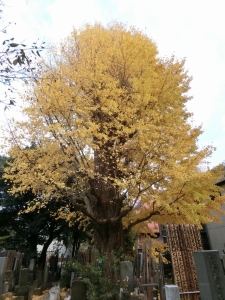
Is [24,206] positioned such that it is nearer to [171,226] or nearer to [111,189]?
[111,189]

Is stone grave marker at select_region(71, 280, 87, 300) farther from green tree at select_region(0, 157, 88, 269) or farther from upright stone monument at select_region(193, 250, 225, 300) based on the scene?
green tree at select_region(0, 157, 88, 269)

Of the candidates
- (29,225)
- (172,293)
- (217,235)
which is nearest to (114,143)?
(172,293)

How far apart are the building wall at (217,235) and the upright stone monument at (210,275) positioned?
887 cm

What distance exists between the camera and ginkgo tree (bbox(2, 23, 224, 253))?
6035 millimetres

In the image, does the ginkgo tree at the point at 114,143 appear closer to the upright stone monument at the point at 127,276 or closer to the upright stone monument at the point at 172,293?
the upright stone monument at the point at 127,276

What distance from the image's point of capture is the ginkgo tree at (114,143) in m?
6.04

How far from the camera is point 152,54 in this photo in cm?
789

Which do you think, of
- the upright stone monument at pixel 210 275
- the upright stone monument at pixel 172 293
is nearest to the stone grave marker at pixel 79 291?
the upright stone monument at pixel 172 293

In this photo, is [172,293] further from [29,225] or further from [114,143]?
[29,225]

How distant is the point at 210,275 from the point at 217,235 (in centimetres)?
1009

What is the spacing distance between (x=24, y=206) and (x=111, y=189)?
1127 cm

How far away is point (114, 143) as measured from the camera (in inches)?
298

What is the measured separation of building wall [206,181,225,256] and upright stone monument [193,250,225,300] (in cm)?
887

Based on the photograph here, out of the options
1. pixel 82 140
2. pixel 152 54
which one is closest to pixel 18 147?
pixel 82 140
